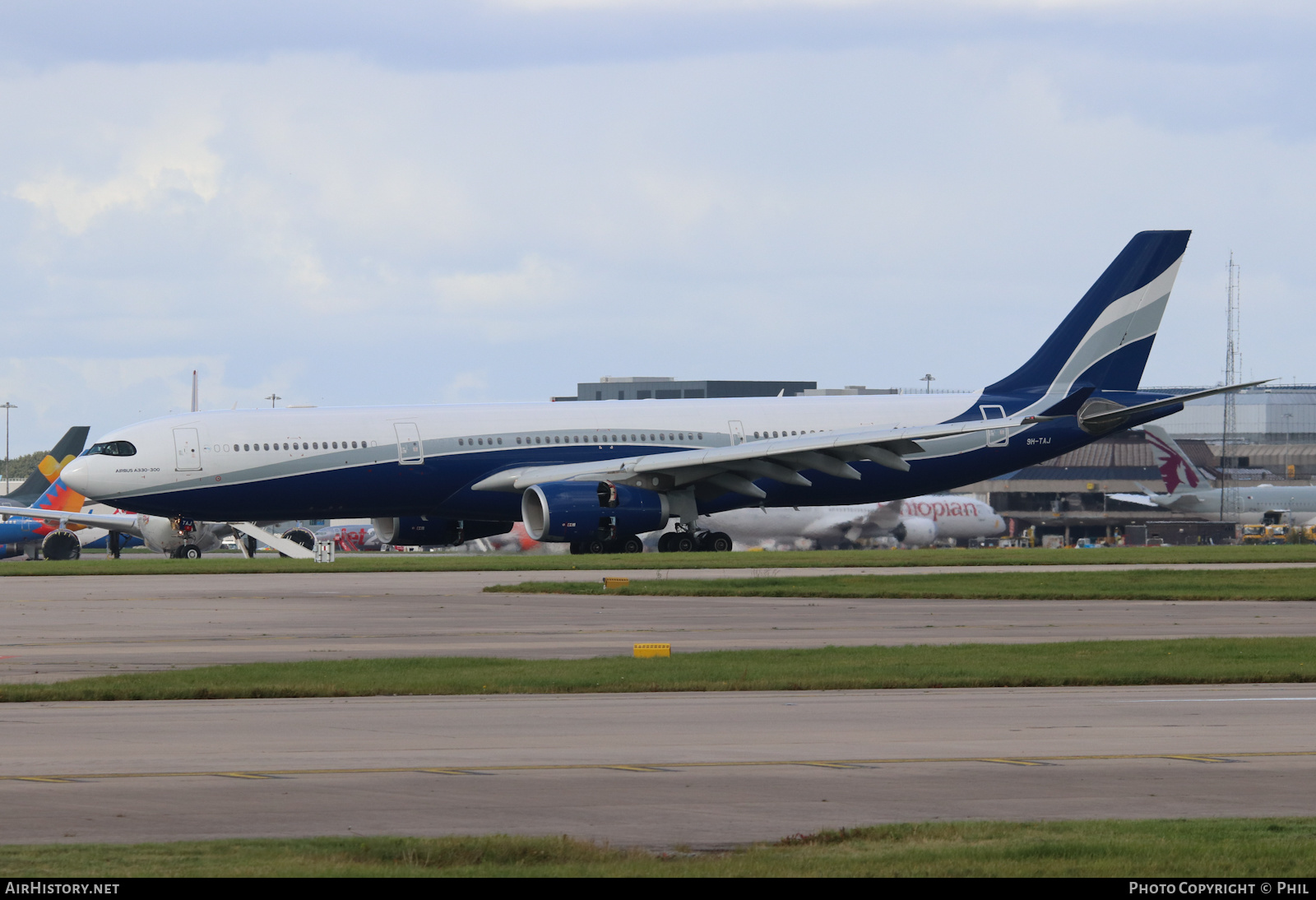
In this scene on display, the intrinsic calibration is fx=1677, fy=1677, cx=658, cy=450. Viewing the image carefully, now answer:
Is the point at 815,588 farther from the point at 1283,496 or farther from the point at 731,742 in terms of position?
the point at 1283,496

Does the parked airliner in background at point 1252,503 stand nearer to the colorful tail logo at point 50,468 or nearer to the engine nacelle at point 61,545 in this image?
the colorful tail logo at point 50,468

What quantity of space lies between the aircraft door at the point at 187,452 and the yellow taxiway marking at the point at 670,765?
33826 mm

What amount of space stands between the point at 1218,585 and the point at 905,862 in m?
26.7

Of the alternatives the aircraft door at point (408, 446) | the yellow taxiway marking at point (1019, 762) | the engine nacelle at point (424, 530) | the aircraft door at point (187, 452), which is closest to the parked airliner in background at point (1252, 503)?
Result: the engine nacelle at point (424, 530)

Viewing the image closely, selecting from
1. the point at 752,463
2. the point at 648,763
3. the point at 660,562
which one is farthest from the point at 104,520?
the point at 648,763

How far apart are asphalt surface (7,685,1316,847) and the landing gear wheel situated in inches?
1227

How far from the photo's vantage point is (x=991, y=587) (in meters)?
33.9

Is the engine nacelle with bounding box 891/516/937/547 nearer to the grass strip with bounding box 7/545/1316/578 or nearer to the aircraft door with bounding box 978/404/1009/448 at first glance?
the aircraft door with bounding box 978/404/1009/448

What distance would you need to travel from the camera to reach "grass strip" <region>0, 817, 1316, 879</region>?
8.66m

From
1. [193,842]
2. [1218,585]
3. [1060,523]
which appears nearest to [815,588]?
[1218,585]

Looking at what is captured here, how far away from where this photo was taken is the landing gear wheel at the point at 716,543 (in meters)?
49.1

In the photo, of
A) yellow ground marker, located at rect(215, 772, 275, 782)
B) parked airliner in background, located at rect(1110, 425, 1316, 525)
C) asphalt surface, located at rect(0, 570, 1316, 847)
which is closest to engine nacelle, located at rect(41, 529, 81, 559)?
asphalt surface, located at rect(0, 570, 1316, 847)

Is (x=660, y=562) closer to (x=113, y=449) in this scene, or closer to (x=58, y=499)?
(x=113, y=449)

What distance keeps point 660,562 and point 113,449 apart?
50.7 feet
